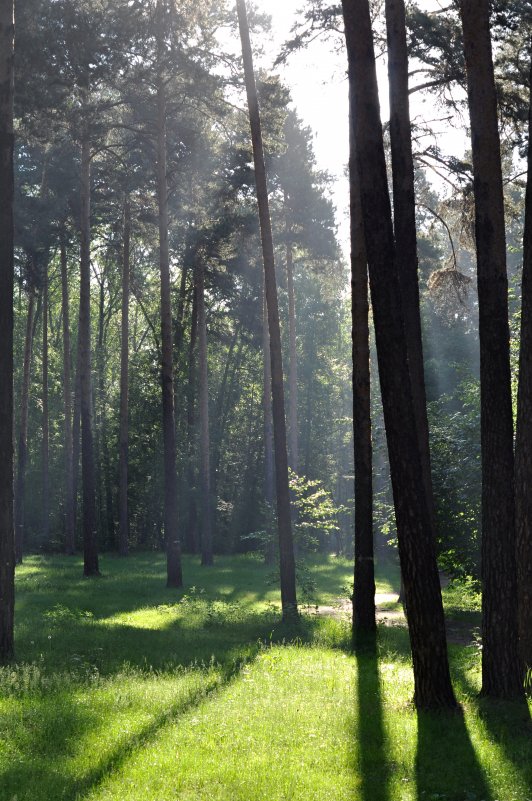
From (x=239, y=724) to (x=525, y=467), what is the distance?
3976 millimetres

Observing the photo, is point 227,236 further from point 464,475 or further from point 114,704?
point 114,704

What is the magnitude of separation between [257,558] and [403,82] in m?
27.2

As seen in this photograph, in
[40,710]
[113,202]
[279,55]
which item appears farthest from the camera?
[113,202]

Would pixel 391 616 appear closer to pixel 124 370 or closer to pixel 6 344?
pixel 6 344

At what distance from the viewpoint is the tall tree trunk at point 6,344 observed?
1064 centimetres

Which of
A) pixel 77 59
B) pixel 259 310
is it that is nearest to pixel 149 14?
pixel 77 59

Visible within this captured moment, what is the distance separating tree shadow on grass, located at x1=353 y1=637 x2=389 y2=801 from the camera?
6.17 meters

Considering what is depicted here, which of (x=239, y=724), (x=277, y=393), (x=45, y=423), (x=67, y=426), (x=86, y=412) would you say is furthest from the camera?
(x=45, y=423)

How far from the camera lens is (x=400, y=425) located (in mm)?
8117

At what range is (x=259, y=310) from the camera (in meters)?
38.7

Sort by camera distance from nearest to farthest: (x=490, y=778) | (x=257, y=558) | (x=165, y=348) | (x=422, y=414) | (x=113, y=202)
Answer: (x=490, y=778) → (x=422, y=414) → (x=165, y=348) → (x=113, y=202) → (x=257, y=558)

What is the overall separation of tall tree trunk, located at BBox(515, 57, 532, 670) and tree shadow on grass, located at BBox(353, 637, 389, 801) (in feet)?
5.71

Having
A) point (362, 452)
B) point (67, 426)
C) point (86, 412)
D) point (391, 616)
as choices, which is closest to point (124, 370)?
point (67, 426)

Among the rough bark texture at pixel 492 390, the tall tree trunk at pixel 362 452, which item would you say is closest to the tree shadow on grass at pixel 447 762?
the rough bark texture at pixel 492 390
